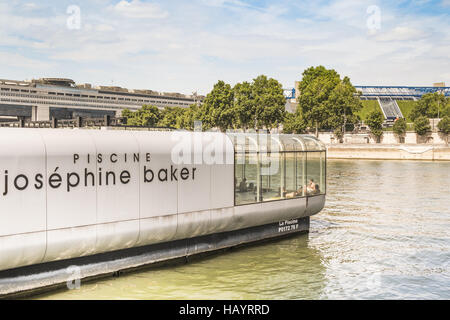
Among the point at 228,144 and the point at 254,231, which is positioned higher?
the point at 228,144

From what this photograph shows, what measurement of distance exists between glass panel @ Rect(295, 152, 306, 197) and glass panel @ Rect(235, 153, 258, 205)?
8.29 feet

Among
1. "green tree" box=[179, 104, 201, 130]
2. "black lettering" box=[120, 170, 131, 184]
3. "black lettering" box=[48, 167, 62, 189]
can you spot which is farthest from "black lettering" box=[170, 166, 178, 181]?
"green tree" box=[179, 104, 201, 130]

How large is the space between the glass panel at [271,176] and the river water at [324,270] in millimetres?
2041

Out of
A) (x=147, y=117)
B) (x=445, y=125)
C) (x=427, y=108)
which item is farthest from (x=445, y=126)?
(x=147, y=117)

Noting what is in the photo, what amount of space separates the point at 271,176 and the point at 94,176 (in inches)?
296

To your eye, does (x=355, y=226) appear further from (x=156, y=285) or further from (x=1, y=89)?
(x=1, y=89)

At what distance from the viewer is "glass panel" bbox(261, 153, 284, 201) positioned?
60.8 ft

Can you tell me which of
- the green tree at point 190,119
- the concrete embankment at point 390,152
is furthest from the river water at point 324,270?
the green tree at point 190,119

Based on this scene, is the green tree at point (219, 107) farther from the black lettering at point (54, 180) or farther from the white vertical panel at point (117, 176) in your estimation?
the black lettering at point (54, 180)

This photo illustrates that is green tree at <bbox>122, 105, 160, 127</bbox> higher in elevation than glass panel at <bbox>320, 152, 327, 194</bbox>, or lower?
higher

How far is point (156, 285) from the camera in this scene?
47.7 feet

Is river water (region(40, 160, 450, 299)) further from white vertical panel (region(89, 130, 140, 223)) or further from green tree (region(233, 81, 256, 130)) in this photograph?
green tree (region(233, 81, 256, 130))
